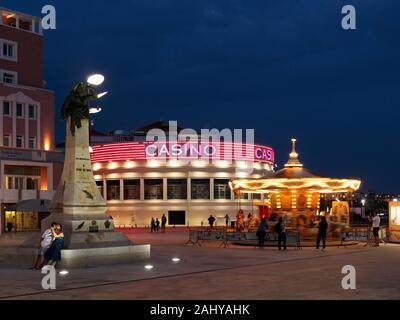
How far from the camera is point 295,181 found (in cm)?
3638

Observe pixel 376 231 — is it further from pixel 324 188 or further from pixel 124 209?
pixel 124 209

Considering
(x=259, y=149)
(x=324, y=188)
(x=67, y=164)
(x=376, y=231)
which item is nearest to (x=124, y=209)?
(x=259, y=149)

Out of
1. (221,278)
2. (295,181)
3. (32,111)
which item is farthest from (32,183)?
(221,278)

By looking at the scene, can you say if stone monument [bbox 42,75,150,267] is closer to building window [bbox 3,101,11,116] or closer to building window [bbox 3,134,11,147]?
building window [bbox 3,134,11,147]

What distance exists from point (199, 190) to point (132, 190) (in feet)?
22.3

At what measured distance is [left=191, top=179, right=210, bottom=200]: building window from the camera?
6781cm

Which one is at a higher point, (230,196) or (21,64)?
(21,64)

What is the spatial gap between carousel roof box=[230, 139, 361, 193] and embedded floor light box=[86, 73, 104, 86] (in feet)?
50.0

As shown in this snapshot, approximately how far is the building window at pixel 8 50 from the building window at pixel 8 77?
1236 mm

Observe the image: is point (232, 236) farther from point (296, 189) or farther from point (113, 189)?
point (113, 189)

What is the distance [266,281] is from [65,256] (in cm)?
664

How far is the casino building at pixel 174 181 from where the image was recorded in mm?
67312

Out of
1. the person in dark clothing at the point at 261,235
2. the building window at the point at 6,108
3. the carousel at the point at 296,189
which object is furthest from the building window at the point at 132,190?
the person in dark clothing at the point at 261,235
